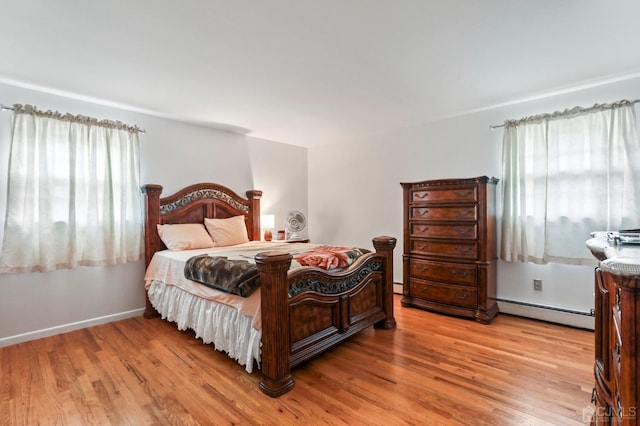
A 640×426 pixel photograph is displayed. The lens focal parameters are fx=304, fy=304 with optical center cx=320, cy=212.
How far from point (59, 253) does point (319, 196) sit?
3512 millimetres

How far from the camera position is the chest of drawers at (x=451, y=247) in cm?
321

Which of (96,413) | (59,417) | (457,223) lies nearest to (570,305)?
(457,223)

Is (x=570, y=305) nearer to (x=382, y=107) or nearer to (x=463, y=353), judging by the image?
(x=463, y=353)

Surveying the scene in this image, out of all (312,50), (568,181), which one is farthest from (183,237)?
(568,181)

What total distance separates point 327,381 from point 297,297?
60cm

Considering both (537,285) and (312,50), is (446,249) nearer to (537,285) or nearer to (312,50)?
(537,285)

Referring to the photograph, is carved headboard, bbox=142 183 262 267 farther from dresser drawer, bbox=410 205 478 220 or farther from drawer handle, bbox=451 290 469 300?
drawer handle, bbox=451 290 469 300

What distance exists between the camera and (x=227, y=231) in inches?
153

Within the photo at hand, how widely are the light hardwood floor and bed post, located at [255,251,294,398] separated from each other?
86 mm

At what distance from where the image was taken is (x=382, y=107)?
346cm

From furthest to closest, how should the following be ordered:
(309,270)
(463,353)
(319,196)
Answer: (319,196) < (463,353) < (309,270)

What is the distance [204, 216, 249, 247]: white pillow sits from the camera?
12.5ft

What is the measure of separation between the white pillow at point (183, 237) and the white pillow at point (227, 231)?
0.15 m

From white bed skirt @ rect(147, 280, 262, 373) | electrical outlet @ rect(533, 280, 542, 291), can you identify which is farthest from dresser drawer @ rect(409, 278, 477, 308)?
white bed skirt @ rect(147, 280, 262, 373)
